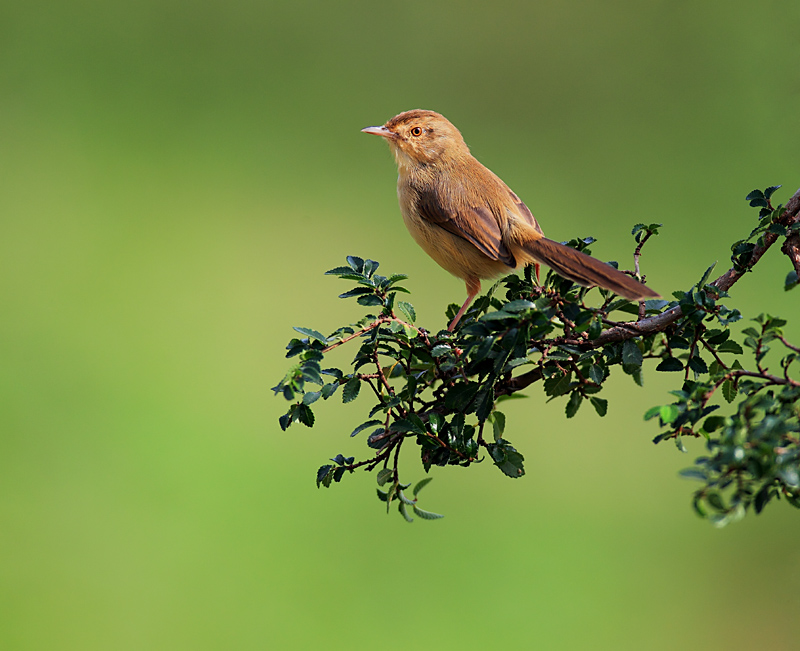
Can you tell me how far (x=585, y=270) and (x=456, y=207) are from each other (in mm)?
786

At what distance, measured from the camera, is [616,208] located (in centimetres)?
583

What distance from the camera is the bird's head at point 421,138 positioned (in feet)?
9.89

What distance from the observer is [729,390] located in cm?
168

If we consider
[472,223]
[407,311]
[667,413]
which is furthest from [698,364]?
[472,223]

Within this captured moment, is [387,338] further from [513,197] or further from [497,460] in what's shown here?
[513,197]

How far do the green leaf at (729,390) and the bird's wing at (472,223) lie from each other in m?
1.07

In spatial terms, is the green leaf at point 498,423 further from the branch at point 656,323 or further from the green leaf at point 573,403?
the branch at point 656,323

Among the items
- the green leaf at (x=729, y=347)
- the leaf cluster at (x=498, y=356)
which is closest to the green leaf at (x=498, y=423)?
the leaf cluster at (x=498, y=356)

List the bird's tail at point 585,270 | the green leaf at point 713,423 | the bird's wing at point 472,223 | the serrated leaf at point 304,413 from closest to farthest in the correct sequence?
the green leaf at point 713,423
the serrated leaf at point 304,413
the bird's tail at point 585,270
the bird's wing at point 472,223

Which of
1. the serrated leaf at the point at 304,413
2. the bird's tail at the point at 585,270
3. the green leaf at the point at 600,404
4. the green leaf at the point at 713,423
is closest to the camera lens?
the green leaf at the point at 713,423

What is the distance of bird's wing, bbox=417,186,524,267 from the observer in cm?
266

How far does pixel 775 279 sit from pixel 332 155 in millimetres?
3471

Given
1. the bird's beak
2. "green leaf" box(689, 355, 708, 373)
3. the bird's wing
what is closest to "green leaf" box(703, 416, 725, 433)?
"green leaf" box(689, 355, 708, 373)

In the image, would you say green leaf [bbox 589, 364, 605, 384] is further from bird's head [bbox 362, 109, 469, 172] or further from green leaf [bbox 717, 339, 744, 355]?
bird's head [bbox 362, 109, 469, 172]
